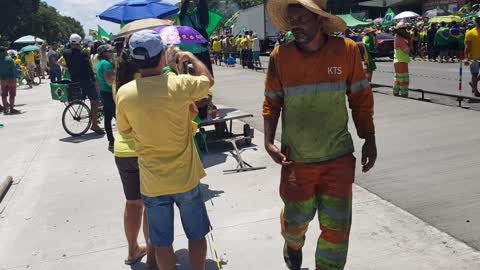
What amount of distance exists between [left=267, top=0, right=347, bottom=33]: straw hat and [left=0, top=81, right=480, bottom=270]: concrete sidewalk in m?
1.80

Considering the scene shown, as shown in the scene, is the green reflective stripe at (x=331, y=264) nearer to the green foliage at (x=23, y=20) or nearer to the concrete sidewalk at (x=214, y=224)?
the concrete sidewalk at (x=214, y=224)

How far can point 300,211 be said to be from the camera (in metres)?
3.12

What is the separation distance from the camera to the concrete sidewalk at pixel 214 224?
3.81 meters

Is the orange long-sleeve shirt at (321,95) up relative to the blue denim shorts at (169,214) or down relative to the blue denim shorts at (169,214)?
up

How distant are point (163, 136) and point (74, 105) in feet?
25.4

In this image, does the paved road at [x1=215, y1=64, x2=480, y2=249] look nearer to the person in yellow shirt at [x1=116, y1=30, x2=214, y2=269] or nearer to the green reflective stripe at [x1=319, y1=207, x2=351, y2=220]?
the green reflective stripe at [x1=319, y1=207, x2=351, y2=220]

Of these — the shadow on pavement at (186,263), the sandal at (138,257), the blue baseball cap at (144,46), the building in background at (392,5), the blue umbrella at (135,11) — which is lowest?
the shadow on pavement at (186,263)

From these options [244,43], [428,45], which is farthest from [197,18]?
[428,45]

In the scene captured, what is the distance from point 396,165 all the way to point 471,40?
635cm

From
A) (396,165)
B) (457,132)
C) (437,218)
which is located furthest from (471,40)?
(437,218)

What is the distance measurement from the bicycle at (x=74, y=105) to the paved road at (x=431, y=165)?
353 centimetres

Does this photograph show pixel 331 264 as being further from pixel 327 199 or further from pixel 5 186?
pixel 5 186

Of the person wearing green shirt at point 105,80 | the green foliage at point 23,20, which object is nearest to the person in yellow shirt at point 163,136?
the person wearing green shirt at point 105,80

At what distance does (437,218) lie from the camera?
4363mm
